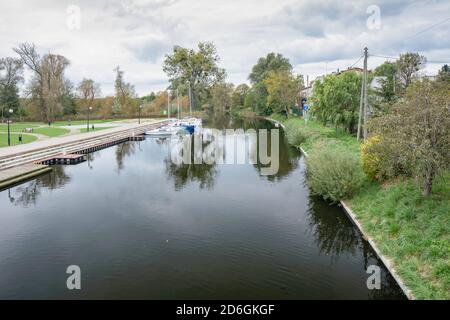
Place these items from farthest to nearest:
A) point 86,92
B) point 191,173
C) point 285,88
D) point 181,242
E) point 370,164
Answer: point 86,92 < point 285,88 < point 191,173 < point 370,164 < point 181,242

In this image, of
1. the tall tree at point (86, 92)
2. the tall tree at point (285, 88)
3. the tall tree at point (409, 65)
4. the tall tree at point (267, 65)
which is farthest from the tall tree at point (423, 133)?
the tall tree at point (86, 92)

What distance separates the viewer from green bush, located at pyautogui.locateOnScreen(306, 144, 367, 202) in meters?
17.1

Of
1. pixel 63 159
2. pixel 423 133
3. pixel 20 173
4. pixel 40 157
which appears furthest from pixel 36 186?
pixel 423 133

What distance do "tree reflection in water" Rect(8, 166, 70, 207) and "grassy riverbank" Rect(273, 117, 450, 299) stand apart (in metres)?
15.5

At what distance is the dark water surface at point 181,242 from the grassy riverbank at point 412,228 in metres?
0.61

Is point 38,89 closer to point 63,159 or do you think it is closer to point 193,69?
point 193,69

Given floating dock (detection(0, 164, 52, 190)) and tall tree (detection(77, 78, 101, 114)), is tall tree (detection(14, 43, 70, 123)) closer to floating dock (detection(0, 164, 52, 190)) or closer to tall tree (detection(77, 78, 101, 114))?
tall tree (detection(77, 78, 101, 114))

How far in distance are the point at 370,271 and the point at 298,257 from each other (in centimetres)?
217

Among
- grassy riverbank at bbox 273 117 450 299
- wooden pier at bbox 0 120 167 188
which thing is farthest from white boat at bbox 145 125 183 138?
grassy riverbank at bbox 273 117 450 299

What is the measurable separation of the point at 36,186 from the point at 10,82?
193 feet

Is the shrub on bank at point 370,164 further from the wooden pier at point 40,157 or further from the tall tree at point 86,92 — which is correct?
the tall tree at point 86,92

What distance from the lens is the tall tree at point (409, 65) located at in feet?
192

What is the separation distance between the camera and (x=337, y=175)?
17328mm
